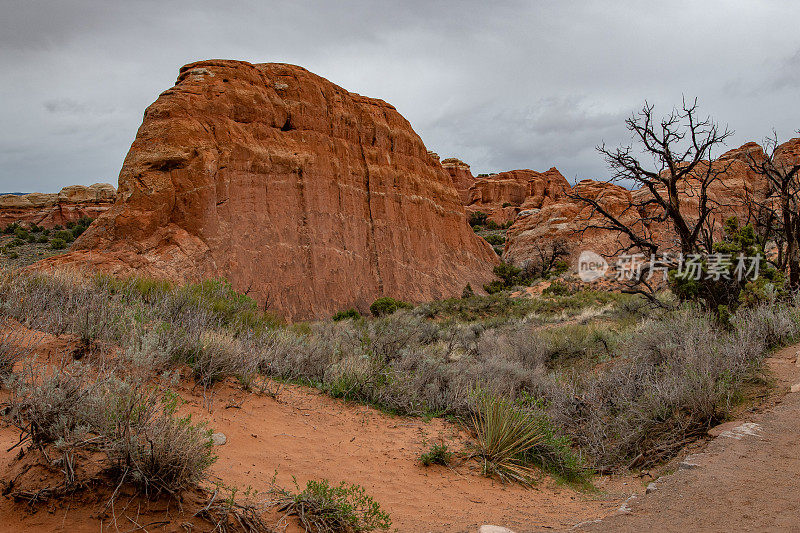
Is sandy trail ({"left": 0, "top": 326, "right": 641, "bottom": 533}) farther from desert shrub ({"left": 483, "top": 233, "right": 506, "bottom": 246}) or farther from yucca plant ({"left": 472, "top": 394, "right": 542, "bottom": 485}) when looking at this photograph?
desert shrub ({"left": 483, "top": 233, "right": 506, "bottom": 246})

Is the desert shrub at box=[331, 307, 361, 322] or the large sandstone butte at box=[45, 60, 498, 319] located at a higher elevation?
the large sandstone butte at box=[45, 60, 498, 319]

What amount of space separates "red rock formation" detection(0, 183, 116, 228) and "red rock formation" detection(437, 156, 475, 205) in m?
46.8

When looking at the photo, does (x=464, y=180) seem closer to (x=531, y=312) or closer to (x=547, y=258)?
(x=547, y=258)

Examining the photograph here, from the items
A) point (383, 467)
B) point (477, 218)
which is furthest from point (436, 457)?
point (477, 218)

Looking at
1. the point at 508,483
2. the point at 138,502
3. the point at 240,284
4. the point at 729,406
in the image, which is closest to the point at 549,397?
the point at 729,406

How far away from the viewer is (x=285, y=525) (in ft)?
8.88

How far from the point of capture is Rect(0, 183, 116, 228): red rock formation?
41.8 metres

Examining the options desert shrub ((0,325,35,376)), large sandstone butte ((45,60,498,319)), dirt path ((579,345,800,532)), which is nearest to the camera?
dirt path ((579,345,800,532))

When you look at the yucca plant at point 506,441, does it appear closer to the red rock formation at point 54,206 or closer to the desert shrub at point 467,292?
the desert shrub at point 467,292

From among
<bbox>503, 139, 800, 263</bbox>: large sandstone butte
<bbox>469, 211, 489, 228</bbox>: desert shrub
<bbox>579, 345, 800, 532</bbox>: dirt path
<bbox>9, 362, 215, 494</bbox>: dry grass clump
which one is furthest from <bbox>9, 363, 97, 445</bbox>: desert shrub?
<bbox>469, 211, 489, 228</bbox>: desert shrub

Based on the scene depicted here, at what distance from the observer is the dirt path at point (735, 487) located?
300cm

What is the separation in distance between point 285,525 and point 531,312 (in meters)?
16.0

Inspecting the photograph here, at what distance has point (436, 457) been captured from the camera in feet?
14.5

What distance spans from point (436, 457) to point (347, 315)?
54.9 ft
